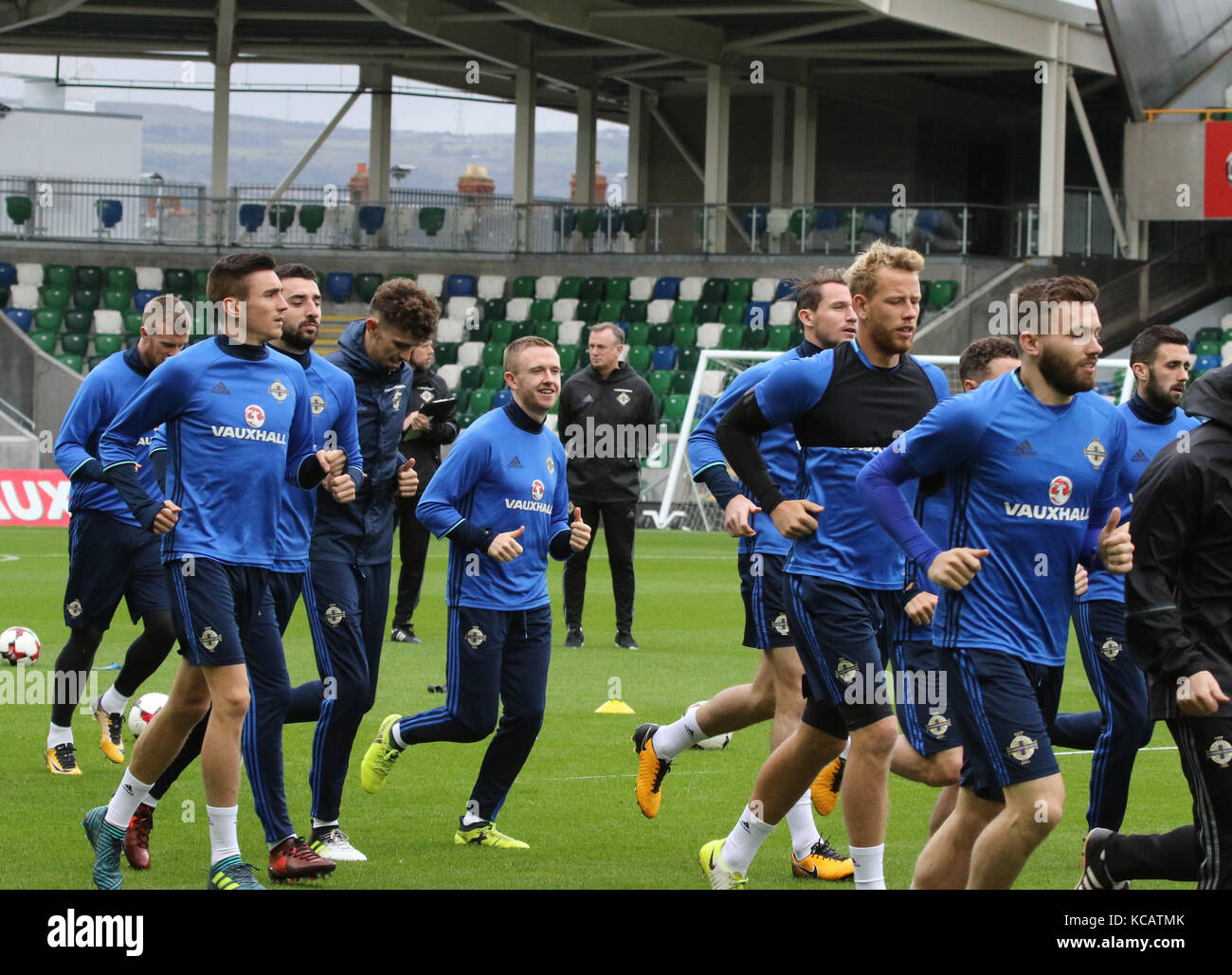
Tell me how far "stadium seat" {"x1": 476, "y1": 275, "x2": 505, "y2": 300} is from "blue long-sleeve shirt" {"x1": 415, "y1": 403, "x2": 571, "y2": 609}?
2791 centimetres

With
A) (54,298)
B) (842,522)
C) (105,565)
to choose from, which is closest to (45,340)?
(54,298)

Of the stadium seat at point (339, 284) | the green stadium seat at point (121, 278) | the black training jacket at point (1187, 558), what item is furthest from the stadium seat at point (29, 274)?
the black training jacket at point (1187, 558)

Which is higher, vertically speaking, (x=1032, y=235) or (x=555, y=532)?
(x=1032, y=235)

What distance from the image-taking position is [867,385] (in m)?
6.48

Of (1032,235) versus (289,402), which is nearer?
(289,402)

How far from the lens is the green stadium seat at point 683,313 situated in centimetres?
3309

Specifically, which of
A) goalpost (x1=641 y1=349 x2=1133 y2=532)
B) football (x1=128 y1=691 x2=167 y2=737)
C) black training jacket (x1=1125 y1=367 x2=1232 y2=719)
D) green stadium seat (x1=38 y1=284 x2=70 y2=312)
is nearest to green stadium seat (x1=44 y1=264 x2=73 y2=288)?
green stadium seat (x1=38 y1=284 x2=70 y2=312)

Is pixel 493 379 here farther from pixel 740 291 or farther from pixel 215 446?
pixel 215 446

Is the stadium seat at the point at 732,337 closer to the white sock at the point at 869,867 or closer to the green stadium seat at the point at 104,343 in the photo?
the green stadium seat at the point at 104,343

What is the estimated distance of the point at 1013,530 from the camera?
5629mm

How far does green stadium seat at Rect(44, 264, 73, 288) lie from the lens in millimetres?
36438
